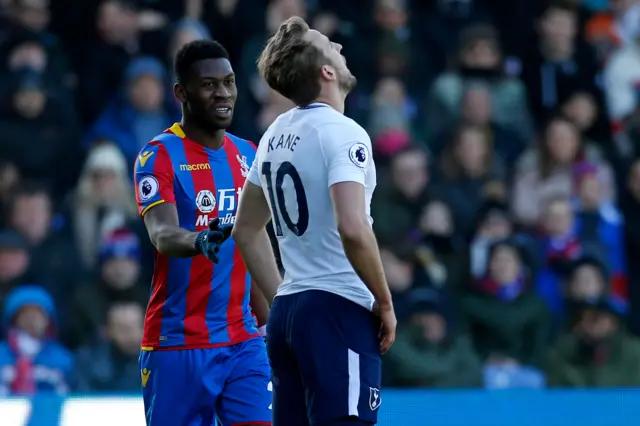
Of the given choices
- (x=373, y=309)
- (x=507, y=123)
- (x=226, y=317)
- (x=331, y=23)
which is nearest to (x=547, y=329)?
(x=507, y=123)

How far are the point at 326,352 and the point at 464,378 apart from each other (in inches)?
196

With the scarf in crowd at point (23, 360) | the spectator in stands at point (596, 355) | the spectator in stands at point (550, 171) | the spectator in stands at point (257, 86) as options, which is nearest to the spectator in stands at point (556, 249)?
the spectator in stands at point (550, 171)

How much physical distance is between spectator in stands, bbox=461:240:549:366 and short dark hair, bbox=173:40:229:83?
464 centimetres

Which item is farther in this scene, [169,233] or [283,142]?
[169,233]

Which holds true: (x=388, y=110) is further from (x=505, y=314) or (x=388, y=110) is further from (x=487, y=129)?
(x=505, y=314)

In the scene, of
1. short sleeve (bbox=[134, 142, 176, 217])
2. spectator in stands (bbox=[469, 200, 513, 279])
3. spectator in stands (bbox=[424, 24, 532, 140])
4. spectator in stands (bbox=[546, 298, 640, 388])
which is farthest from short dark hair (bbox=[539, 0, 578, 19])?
short sleeve (bbox=[134, 142, 176, 217])

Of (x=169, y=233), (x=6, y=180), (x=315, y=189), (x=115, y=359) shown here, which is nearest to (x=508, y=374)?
(x=115, y=359)

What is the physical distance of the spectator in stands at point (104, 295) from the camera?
29.5ft

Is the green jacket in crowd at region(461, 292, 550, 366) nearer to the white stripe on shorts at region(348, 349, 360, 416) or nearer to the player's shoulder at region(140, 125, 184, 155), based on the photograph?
the player's shoulder at region(140, 125, 184, 155)

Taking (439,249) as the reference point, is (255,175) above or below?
above

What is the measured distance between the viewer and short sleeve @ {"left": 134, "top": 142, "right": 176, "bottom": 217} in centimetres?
508

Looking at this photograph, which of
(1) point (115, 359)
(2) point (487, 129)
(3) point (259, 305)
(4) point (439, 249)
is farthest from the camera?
(2) point (487, 129)

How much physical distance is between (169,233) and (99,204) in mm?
4847

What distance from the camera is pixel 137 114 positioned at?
10148 mm
